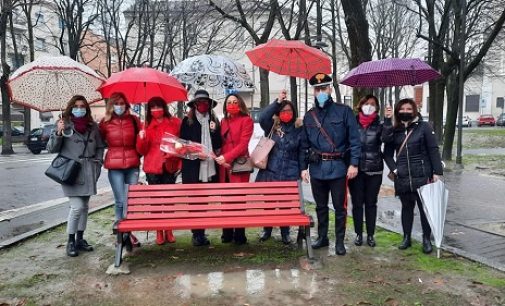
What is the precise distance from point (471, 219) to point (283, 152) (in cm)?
382

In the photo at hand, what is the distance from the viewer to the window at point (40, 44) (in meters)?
43.0

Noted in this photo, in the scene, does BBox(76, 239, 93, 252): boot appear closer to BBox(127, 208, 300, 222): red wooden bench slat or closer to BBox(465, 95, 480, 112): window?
BBox(127, 208, 300, 222): red wooden bench slat

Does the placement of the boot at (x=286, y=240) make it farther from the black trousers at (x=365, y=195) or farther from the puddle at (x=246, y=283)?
the puddle at (x=246, y=283)

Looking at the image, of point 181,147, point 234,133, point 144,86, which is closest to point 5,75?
point 144,86

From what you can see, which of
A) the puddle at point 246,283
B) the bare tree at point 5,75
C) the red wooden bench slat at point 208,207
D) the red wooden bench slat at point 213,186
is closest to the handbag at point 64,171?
the red wooden bench slat at point 213,186

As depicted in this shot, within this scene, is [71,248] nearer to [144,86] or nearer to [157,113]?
[157,113]

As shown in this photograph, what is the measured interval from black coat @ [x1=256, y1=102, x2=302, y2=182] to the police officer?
0.49 feet

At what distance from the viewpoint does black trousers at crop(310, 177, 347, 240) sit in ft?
17.8

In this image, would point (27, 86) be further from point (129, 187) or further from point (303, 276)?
point (303, 276)

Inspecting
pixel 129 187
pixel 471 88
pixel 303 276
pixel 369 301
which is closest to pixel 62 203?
pixel 129 187

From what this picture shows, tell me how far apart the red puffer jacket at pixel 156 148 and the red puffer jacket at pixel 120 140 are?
0.14m

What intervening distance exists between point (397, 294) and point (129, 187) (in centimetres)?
303

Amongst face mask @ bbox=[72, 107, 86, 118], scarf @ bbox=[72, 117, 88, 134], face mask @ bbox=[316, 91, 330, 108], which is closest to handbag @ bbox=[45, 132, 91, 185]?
scarf @ bbox=[72, 117, 88, 134]

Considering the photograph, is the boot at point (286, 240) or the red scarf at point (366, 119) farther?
the boot at point (286, 240)
